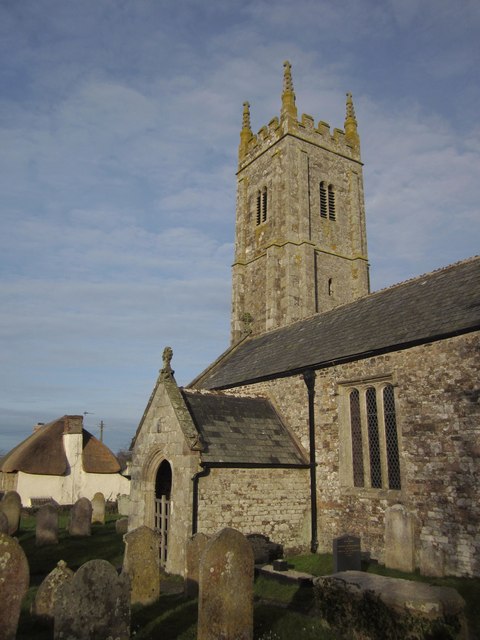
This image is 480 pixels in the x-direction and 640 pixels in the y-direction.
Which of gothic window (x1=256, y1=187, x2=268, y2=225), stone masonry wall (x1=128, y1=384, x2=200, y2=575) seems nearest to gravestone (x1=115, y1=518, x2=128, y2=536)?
stone masonry wall (x1=128, y1=384, x2=200, y2=575)

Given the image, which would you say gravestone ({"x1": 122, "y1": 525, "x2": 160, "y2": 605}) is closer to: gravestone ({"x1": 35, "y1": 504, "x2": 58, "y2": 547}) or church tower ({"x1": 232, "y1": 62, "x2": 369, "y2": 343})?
gravestone ({"x1": 35, "y1": 504, "x2": 58, "y2": 547})

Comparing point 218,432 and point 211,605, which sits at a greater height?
point 218,432

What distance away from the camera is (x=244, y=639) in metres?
6.80

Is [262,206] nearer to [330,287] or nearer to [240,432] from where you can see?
[330,287]

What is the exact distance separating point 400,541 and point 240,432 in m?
5.35

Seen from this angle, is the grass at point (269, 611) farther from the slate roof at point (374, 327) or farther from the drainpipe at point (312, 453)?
the slate roof at point (374, 327)

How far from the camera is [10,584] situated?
665 cm

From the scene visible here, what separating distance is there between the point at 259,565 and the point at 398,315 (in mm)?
7825

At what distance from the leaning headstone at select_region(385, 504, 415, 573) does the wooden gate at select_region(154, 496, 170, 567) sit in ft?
19.6

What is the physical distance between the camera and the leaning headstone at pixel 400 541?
36.0 feet

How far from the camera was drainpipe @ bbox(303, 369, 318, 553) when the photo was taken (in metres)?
14.2

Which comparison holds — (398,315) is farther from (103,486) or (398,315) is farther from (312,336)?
(103,486)

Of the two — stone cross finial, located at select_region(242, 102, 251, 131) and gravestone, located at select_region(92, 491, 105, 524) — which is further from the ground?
stone cross finial, located at select_region(242, 102, 251, 131)

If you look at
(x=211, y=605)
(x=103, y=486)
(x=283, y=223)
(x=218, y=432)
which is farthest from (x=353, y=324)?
(x=103, y=486)
